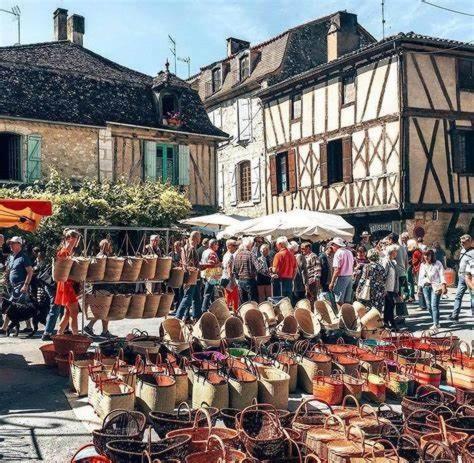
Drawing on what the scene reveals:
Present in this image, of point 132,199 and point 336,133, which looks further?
point 336,133

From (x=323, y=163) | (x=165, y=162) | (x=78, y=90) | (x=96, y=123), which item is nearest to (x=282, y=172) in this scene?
(x=323, y=163)

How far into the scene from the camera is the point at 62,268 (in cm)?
702

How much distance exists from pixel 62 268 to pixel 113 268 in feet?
1.94

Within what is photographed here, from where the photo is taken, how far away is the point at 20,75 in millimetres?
16203

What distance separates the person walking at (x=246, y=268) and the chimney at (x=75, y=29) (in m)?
13.6

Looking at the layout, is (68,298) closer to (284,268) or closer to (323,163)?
(284,268)

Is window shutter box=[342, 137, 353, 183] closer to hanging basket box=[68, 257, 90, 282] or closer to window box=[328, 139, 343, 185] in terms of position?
window box=[328, 139, 343, 185]

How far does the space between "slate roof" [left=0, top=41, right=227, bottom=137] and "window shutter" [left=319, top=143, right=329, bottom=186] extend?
10.2 ft

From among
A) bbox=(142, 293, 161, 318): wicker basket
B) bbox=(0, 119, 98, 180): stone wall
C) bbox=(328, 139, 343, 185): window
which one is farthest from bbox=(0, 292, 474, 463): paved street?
bbox=(328, 139, 343, 185): window

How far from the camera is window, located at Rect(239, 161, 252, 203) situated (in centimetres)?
2248

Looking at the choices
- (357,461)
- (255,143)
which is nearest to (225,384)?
(357,461)

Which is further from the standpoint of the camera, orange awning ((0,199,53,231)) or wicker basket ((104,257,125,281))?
wicker basket ((104,257,125,281))

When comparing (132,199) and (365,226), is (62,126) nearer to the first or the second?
(132,199)

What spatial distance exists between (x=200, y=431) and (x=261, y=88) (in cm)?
1914
